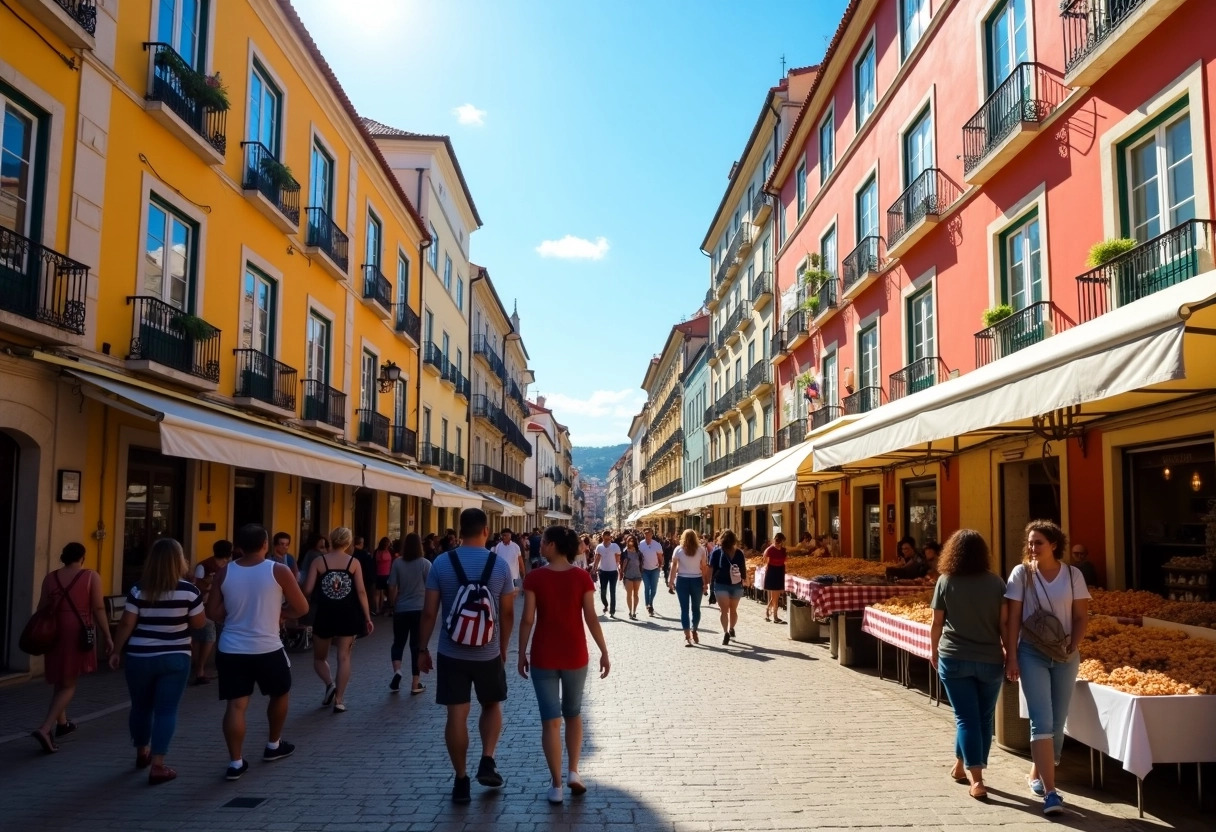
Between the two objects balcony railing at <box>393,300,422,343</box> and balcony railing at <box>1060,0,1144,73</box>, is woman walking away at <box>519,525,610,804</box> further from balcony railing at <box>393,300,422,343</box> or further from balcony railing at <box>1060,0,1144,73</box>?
balcony railing at <box>393,300,422,343</box>

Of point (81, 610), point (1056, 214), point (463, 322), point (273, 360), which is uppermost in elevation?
point (463, 322)

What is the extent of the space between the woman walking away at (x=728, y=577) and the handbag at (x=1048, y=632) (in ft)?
25.3

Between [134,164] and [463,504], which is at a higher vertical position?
[134,164]

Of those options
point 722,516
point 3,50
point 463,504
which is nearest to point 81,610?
point 3,50

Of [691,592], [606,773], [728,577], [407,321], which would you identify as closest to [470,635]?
[606,773]

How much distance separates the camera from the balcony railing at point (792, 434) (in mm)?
24562

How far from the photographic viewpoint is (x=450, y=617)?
573 cm

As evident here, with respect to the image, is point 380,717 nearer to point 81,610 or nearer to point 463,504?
point 81,610

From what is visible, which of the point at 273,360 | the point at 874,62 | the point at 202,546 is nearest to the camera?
the point at 202,546

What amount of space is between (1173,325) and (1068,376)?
3.81 ft

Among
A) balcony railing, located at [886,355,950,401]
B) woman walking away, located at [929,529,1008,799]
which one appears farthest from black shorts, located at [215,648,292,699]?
balcony railing, located at [886,355,950,401]

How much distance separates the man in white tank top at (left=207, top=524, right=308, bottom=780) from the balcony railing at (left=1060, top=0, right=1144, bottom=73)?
10.3m

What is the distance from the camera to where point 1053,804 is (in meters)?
5.37

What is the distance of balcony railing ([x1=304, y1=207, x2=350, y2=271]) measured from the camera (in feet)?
60.6
